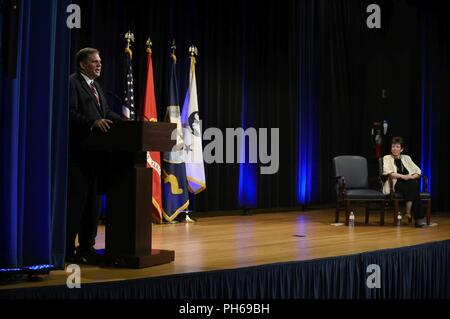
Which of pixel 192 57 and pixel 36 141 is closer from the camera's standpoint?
pixel 36 141

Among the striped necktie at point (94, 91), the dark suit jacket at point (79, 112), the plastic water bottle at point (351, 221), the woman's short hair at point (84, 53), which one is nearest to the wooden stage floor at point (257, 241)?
the plastic water bottle at point (351, 221)

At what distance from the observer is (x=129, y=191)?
4.08 metres

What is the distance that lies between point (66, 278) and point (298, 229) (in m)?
3.51

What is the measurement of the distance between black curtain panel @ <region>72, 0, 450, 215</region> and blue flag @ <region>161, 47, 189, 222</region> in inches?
12.1

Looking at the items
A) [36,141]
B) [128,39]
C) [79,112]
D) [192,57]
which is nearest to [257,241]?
[79,112]

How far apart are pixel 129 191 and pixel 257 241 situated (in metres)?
1.91

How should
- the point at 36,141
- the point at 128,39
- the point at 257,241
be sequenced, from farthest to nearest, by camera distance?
1. the point at 128,39
2. the point at 257,241
3. the point at 36,141

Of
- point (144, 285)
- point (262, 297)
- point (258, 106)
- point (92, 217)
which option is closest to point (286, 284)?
point (262, 297)

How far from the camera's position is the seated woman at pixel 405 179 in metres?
7.11

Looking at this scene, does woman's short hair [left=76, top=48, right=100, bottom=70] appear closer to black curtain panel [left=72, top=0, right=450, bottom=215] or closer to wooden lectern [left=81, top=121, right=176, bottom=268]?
wooden lectern [left=81, top=121, right=176, bottom=268]

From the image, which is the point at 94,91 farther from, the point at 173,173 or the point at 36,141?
the point at 173,173

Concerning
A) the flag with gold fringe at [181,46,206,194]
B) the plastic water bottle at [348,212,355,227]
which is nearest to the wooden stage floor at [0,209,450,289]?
the plastic water bottle at [348,212,355,227]

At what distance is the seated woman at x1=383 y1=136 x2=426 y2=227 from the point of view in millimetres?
7109
